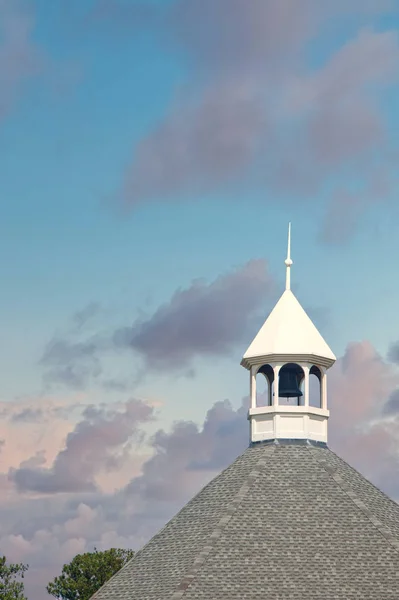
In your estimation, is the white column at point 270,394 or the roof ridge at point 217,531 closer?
the roof ridge at point 217,531

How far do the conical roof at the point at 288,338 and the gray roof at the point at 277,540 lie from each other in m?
4.38

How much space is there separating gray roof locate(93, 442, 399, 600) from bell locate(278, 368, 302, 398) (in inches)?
141

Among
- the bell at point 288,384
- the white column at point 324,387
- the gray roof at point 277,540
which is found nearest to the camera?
the gray roof at point 277,540

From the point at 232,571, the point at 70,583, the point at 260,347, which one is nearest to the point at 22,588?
the point at 70,583

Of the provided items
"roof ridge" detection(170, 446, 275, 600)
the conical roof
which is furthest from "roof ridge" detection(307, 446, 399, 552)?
the conical roof

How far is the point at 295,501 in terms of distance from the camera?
193ft

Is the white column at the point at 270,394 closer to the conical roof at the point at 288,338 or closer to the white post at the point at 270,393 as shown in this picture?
the white post at the point at 270,393

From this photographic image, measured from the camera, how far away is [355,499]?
5944cm

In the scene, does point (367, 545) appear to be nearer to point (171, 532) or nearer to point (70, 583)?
point (171, 532)

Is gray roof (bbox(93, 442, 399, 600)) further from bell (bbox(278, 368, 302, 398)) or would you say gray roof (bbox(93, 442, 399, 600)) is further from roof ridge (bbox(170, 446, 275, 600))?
bell (bbox(278, 368, 302, 398))

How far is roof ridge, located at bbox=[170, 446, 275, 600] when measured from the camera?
5419 cm

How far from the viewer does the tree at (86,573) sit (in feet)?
312

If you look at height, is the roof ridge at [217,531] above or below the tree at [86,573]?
below

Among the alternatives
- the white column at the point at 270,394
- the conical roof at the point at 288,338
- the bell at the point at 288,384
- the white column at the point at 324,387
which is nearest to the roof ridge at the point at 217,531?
the white column at the point at 270,394
